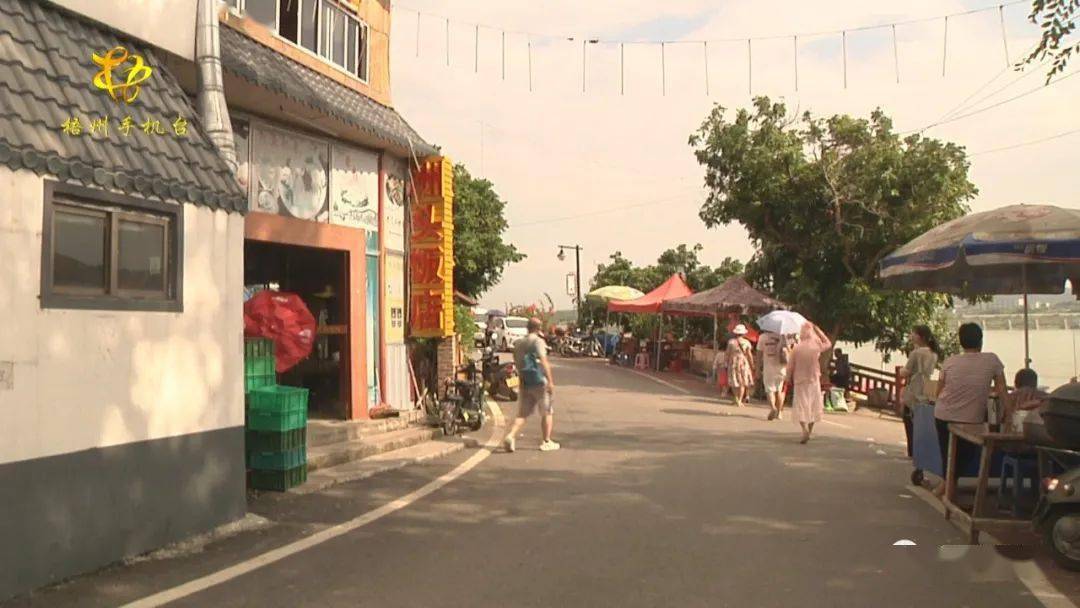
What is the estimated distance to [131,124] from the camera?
239 inches

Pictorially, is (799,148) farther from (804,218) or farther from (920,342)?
(920,342)

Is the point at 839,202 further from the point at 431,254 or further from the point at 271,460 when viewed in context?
the point at 271,460

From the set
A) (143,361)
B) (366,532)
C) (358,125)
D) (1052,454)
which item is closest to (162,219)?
(143,361)

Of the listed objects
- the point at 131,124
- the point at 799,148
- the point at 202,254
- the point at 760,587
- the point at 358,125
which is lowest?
the point at 760,587

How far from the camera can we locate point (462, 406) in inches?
500

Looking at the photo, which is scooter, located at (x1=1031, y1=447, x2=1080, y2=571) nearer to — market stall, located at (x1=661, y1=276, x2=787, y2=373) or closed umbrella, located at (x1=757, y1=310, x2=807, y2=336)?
closed umbrella, located at (x1=757, y1=310, x2=807, y2=336)

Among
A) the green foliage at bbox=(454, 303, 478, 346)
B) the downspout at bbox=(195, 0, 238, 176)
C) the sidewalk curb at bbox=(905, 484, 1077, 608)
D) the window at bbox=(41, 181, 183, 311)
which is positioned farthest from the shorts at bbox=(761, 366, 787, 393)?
the window at bbox=(41, 181, 183, 311)

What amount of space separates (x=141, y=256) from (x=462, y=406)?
7.23 meters

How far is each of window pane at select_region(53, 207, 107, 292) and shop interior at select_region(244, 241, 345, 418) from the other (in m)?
6.34

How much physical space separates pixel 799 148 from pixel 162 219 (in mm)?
16962

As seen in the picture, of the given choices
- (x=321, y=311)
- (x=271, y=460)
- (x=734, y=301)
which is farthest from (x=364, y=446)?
(x=734, y=301)

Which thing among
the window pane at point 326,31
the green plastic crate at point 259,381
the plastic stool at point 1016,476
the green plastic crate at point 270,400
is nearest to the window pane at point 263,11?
the window pane at point 326,31

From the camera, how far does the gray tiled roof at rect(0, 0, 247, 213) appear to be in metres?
5.18

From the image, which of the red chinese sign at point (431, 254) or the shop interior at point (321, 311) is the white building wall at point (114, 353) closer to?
the shop interior at point (321, 311)
